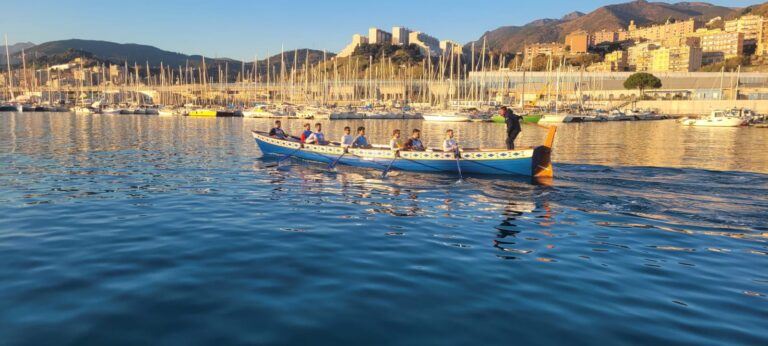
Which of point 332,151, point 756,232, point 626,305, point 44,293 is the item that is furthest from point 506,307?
point 332,151

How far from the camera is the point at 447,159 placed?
24.7 m

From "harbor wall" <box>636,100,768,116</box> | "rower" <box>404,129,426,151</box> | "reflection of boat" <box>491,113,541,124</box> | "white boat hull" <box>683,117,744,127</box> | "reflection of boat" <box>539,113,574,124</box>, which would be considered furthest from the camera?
"harbor wall" <box>636,100,768,116</box>

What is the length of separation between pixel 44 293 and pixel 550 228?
11857 mm

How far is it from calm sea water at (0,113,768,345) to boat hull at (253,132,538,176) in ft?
4.30

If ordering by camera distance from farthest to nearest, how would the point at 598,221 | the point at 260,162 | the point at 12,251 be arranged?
the point at 260,162, the point at 598,221, the point at 12,251

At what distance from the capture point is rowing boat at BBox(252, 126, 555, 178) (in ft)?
76.4

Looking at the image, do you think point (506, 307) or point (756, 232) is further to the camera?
point (756, 232)

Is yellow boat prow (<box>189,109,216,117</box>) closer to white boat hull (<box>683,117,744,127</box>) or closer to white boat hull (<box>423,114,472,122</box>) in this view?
white boat hull (<box>423,114,472,122</box>)

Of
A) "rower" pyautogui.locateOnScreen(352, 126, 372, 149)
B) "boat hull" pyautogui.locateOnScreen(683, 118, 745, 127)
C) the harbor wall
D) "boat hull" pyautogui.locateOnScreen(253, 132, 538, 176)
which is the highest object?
the harbor wall

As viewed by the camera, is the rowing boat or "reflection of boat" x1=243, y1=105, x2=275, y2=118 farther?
"reflection of boat" x1=243, y1=105, x2=275, y2=118

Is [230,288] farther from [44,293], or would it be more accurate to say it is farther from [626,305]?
[626,305]

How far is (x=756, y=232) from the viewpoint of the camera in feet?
46.5

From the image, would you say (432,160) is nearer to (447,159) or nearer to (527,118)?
(447,159)

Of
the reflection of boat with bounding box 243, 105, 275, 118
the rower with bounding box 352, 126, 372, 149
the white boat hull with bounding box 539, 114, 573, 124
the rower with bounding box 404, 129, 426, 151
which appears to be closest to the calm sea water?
the rower with bounding box 404, 129, 426, 151
